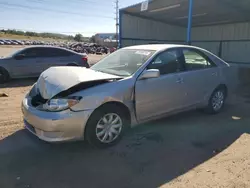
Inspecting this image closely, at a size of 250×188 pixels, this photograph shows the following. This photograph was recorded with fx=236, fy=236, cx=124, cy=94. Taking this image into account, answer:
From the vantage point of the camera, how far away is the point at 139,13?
14656mm

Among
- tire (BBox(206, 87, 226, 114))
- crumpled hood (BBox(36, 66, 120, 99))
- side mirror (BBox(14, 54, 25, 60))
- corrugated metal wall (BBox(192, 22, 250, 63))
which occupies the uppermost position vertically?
corrugated metal wall (BBox(192, 22, 250, 63))

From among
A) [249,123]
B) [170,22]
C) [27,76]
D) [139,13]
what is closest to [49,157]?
[249,123]

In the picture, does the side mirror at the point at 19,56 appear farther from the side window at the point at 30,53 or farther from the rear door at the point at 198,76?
the rear door at the point at 198,76

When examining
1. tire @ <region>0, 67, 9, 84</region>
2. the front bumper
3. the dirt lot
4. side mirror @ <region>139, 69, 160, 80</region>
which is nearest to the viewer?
the dirt lot

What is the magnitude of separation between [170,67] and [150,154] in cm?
171

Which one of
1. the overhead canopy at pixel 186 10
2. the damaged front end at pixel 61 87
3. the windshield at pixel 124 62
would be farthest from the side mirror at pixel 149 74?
the overhead canopy at pixel 186 10

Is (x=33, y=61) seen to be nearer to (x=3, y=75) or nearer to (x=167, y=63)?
(x=3, y=75)

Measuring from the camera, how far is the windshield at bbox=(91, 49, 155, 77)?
404cm

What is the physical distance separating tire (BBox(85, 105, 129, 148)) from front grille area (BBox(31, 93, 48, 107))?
79 cm

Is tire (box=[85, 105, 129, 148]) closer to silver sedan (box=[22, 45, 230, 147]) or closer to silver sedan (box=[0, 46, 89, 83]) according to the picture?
silver sedan (box=[22, 45, 230, 147])

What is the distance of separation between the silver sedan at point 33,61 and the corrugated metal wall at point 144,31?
5.46m

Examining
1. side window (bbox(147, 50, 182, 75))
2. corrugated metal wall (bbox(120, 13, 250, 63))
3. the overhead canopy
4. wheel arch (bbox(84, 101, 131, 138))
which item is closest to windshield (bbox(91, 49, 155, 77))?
side window (bbox(147, 50, 182, 75))

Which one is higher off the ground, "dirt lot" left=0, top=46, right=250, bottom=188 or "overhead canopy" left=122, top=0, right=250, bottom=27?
"overhead canopy" left=122, top=0, right=250, bottom=27

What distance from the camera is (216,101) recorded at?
539cm
